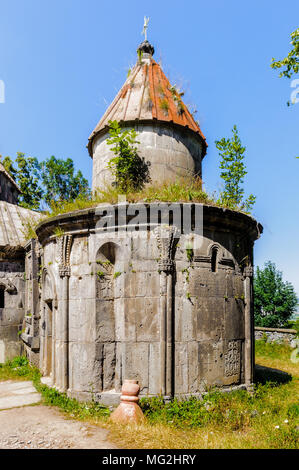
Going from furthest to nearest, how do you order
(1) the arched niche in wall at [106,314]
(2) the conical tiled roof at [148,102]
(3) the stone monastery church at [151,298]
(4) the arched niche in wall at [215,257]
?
(2) the conical tiled roof at [148,102] → (4) the arched niche in wall at [215,257] → (1) the arched niche in wall at [106,314] → (3) the stone monastery church at [151,298]

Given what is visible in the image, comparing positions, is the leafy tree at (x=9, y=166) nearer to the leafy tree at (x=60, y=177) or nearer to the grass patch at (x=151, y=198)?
the leafy tree at (x=60, y=177)

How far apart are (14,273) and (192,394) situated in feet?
24.6

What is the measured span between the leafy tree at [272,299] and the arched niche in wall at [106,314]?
1976 cm

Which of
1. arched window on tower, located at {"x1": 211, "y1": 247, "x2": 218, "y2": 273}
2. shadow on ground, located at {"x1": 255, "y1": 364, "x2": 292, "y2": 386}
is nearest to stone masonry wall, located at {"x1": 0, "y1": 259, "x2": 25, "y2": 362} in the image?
arched window on tower, located at {"x1": 211, "y1": 247, "x2": 218, "y2": 273}

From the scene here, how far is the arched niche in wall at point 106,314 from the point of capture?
6746mm

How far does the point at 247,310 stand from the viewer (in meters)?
7.85

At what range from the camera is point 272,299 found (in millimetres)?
25391

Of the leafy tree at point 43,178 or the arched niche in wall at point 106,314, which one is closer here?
the arched niche in wall at point 106,314

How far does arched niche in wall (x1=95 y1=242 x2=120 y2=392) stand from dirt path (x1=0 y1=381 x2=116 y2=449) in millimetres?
1038

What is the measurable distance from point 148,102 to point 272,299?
2008 centimetres

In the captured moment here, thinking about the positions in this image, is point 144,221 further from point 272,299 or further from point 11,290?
point 272,299

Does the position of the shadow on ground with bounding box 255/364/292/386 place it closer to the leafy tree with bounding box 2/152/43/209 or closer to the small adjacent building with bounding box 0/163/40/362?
the small adjacent building with bounding box 0/163/40/362

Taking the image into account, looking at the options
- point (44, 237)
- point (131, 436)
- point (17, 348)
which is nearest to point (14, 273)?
point (17, 348)

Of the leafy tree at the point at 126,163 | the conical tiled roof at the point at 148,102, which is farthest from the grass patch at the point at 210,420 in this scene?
the conical tiled roof at the point at 148,102
